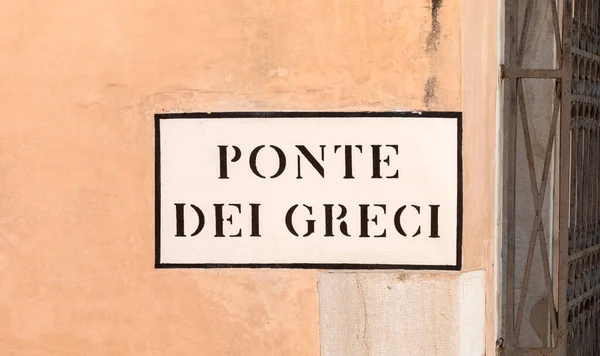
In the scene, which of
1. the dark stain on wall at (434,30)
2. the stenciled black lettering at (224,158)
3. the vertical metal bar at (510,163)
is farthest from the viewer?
the vertical metal bar at (510,163)

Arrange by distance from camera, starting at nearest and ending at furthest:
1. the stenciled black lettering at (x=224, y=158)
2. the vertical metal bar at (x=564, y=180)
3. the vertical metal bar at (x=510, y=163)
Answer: the stenciled black lettering at (x=224, y=158) < the vertical metal bar at (x=510, y=163) < the vertical metal bar at (x=564, y=180)

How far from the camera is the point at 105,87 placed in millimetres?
2861

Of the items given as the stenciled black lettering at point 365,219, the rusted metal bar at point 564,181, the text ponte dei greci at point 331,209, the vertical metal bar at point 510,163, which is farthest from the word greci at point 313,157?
the rusted metal bar at point 564,181

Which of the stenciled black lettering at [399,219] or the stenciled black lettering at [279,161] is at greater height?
the stenciled black lettering at [279,161]

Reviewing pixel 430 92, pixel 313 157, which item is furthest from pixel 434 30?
pixel 313 157

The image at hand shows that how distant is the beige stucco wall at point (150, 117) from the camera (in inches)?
109

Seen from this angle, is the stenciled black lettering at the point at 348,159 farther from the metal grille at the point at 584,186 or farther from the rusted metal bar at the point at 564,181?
the metal grille at the point at 584,186

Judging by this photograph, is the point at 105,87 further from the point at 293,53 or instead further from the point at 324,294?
the point at 324,294

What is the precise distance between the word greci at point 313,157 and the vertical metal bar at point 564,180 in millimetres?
1068

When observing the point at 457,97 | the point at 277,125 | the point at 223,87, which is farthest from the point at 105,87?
the point at 457,97

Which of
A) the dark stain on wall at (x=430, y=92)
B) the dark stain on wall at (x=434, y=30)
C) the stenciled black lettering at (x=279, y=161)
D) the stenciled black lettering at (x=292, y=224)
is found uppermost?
the dark stain on wall at (x=434, y=30)

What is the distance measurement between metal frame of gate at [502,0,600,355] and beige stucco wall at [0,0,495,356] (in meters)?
0.44

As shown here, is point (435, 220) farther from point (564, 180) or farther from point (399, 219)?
point (564, 180)

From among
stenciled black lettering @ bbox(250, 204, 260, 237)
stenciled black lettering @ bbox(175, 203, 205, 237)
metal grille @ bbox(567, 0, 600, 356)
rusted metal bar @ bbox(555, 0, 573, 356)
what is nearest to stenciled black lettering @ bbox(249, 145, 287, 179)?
stenciled black lettering @ bbox(250, 204, 260, 237)
